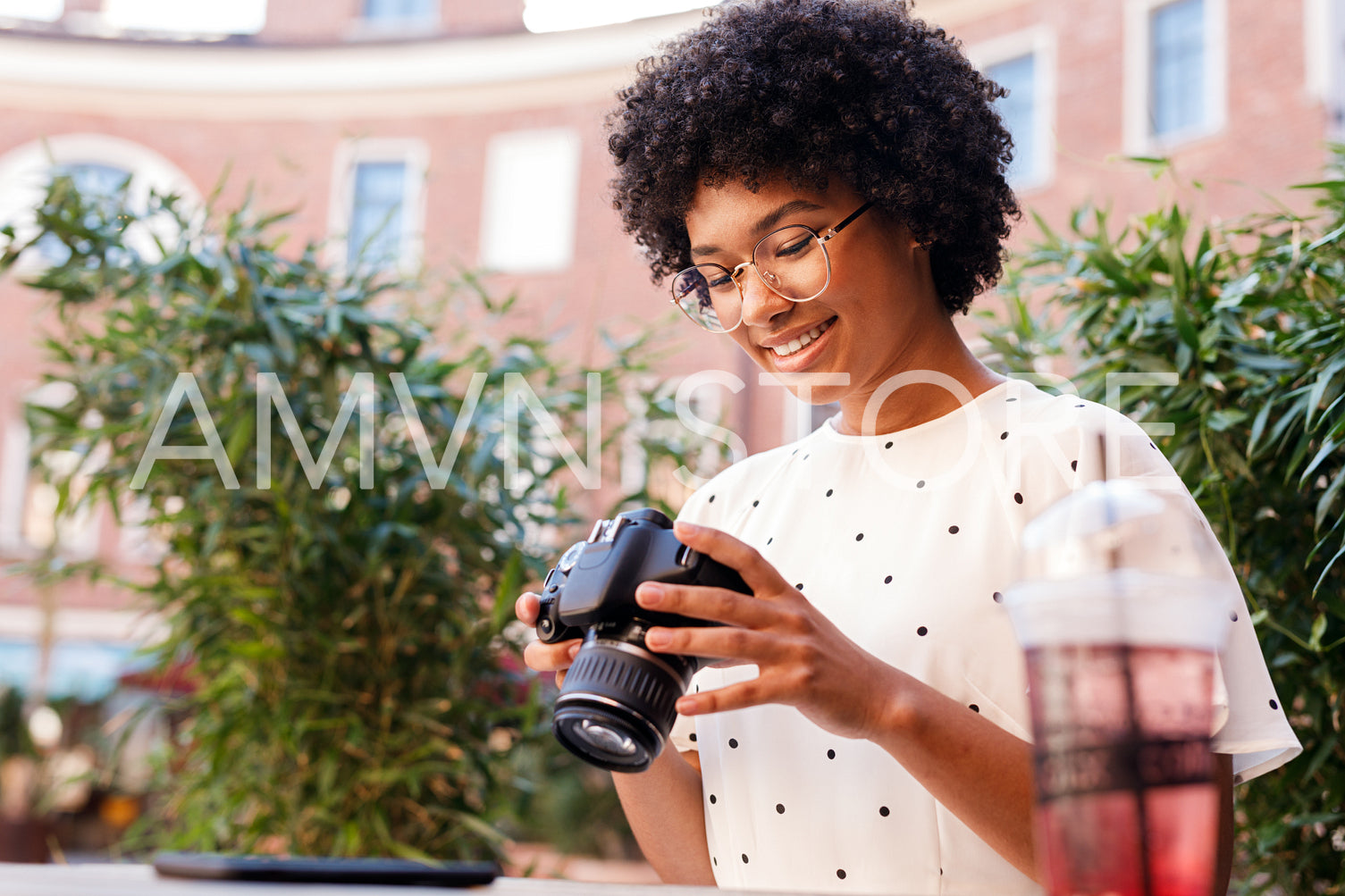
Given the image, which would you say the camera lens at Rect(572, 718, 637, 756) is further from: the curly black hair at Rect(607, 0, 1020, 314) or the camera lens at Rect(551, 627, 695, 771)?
the curly black hair at Rect(607, 0, 1020, 314)

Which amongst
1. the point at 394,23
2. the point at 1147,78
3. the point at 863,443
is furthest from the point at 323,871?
the point at 394,23

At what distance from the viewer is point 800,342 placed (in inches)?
50.6

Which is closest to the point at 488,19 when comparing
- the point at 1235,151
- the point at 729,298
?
the point at 1235,151

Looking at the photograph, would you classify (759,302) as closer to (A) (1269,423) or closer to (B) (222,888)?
(B) (222,888)

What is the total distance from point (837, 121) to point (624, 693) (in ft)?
2.65

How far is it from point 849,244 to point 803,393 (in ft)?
0.58

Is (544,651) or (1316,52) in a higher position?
(1316,52)

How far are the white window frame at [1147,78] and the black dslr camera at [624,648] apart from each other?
338 inches

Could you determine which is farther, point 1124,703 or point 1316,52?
point 1316,52

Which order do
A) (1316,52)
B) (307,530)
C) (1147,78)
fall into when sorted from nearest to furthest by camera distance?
(307,530) < (1316,52) < (1147,78)

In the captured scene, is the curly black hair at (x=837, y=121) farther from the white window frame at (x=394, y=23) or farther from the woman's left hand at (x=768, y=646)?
the white window frame at (x=394, y=23)

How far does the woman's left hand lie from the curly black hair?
1.95 feet

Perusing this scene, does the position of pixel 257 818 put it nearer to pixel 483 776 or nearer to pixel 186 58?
pixel 483 776

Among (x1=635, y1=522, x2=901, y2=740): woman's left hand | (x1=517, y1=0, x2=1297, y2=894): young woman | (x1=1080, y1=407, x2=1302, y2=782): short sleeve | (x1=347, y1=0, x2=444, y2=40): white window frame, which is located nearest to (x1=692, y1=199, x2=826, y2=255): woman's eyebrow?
(x1=517, y1=0, x2=1297, y2=894): young woman
